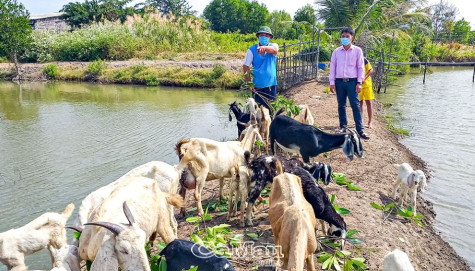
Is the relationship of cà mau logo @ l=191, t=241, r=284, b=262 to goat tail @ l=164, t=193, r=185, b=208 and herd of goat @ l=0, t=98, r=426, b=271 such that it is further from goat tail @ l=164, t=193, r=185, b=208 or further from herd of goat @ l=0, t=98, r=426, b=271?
goat tail @ l=164, t=193, r=185, b=208

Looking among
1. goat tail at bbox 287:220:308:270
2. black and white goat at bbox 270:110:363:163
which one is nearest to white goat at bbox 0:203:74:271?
goat tail at bbox 287:220:308:270

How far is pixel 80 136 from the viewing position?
11.1m

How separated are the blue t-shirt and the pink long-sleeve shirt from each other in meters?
1.21

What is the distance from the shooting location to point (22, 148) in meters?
9.91

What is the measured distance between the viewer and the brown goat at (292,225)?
3242mm

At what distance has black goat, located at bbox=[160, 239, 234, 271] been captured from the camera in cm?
321

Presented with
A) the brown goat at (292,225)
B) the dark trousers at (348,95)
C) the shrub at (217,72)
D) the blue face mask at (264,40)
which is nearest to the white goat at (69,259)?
the brown goat at (292,225)

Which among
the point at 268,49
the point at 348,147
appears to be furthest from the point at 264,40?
the point at 348,147

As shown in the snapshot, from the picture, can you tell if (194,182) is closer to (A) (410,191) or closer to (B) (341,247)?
(B) (341,247)

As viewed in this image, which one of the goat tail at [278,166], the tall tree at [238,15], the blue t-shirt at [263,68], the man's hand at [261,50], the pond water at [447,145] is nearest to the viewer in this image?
the goat tail at [278,166]

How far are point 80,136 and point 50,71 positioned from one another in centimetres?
1740

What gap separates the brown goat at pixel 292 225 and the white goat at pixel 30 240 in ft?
6.85

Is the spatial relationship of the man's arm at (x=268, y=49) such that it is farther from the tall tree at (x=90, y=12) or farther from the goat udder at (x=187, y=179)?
the tall tree at (x=90, y=12)

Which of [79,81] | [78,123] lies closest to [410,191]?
[78,123]
